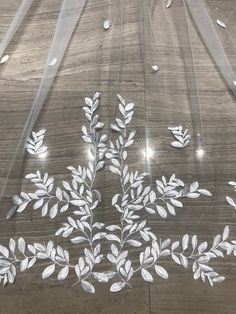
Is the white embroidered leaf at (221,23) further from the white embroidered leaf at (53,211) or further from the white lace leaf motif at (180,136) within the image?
the white embroidered leaf at (53,211)

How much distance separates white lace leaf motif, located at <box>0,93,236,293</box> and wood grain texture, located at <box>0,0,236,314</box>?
13mm

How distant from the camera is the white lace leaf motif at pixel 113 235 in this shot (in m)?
0.76

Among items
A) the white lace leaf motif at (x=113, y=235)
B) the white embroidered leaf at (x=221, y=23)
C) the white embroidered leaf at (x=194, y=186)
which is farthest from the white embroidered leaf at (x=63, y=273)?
the white embroidered leaf at (x=221, y=23)

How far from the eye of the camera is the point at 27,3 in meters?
0.98

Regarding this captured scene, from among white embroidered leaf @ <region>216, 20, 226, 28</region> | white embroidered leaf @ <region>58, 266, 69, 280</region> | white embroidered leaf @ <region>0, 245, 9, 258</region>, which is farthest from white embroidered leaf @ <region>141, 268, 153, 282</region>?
white embroidered leaf @ <region>216, 20, 226, 28</region>

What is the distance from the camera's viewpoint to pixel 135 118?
2.89ft

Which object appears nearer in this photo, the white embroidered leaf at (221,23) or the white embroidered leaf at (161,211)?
the white embroidered leaf at (161,211)

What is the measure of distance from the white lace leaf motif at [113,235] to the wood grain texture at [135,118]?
0.01 meters

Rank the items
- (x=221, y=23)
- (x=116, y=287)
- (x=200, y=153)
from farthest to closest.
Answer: (x=221, y=23), (x=200, y=153), (x=116, y=287)

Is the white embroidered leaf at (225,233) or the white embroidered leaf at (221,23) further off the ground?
the white embroidered leaf at (221,23)

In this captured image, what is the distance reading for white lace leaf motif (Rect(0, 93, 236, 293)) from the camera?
2.48 ft

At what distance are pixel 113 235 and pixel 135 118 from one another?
238 mm

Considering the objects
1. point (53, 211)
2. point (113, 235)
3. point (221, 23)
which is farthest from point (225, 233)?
point (221, 23)

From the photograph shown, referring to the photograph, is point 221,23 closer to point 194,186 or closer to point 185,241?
point 194,186
